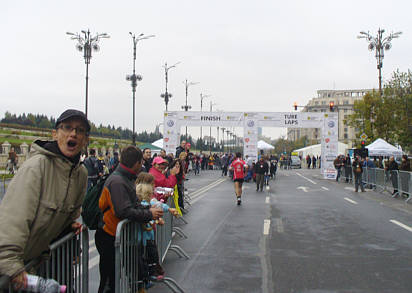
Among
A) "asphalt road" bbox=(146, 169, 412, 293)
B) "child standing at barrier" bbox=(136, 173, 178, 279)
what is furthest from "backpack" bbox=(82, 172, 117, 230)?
"asphalt road" bbox=(146, 169, 412, 293)

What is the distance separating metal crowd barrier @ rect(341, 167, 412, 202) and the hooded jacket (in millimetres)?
15345

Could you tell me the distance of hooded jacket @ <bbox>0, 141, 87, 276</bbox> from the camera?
2361 millimetres

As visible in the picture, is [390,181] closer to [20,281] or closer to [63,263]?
[63,263]

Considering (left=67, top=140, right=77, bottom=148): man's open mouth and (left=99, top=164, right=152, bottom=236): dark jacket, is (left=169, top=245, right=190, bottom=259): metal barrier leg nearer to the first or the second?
(left=99, top=164, right=152, bottom=236): dark jacket

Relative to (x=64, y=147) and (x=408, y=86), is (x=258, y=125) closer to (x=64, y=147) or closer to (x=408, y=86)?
(x=408, y=86)

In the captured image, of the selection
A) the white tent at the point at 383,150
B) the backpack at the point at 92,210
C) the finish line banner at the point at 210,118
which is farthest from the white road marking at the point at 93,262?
the finish line banner at the point at 210,118

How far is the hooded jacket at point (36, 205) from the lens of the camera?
7.75ft

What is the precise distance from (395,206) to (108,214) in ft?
42.5

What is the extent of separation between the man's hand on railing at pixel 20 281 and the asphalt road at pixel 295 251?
10.5 feet

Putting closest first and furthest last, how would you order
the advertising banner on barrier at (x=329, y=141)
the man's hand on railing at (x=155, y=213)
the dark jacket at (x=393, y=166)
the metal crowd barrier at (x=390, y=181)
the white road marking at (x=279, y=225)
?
the man's hand on railing at (x=155, y=213) → the white road marking at (x=279, y=225) → the metal crowd barrier at (x=390, y=181) → the dark jacket at (x=393, y=166) → the advertising banner on barrier at (x=329, y=141)

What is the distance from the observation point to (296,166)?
61062mm

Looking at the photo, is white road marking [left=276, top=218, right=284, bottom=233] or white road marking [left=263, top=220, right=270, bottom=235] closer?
white road marking [left=263, top=220, right=270, bottom=235]

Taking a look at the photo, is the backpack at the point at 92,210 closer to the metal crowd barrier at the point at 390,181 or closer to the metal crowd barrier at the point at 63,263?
the metal crowd barrier at the point at 63,263

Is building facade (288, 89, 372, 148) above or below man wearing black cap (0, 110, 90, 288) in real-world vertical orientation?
above
